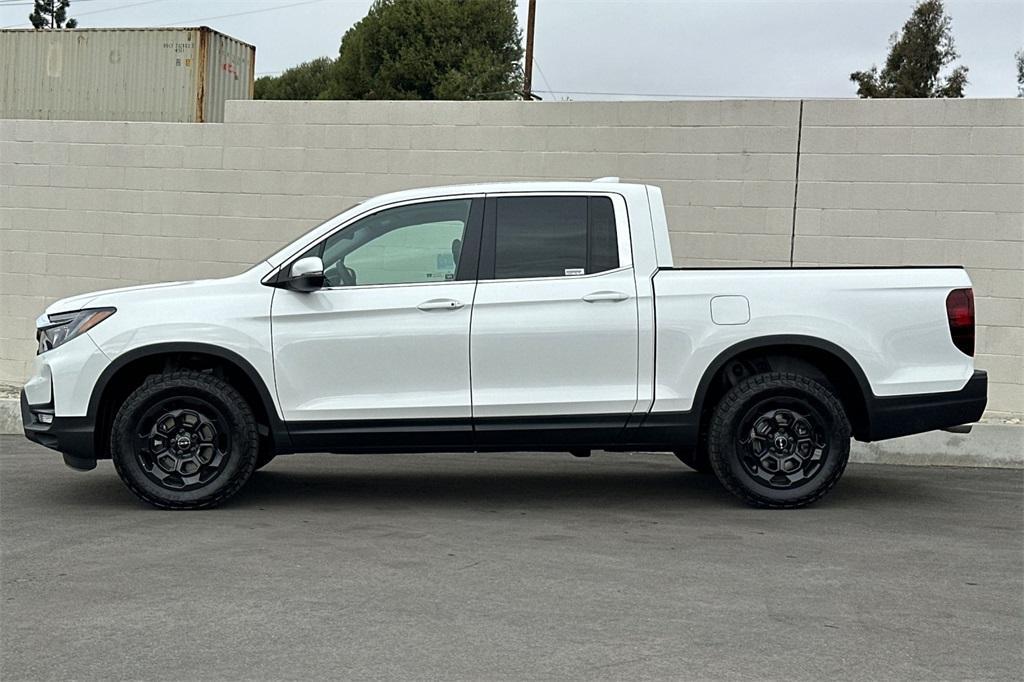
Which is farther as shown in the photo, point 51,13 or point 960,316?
point 51,13

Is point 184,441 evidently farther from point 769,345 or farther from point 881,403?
point 881,403

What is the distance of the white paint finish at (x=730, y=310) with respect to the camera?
7574mm

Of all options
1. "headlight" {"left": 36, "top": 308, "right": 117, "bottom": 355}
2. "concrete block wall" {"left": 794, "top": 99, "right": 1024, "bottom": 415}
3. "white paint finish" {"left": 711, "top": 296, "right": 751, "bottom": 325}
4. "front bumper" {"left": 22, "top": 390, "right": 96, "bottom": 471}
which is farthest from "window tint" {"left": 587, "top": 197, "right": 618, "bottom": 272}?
"concrete block wall" {"left": 794, "top": 99, "right": 1024, "bottom": 415}

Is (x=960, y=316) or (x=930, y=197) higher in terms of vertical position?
(x=930, y=197)

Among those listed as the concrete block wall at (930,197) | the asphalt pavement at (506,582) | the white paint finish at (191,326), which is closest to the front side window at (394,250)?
the white paint finish at (191,326)

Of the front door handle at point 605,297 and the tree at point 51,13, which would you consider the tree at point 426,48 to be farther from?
the front door handle at point 605,297

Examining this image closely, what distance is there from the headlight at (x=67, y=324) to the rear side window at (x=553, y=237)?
2.34 meters

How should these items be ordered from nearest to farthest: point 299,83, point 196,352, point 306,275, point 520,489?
point 306,275 < point 196,352 < point 520,489 < point 299,83

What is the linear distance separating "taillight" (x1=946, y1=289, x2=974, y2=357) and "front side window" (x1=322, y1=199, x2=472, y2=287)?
2.92 metres

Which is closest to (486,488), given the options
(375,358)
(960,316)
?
(375,358)

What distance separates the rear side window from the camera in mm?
7652

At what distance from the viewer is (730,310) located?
7586 millimetres

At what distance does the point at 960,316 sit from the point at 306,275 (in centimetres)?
385

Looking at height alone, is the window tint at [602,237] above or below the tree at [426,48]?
below
